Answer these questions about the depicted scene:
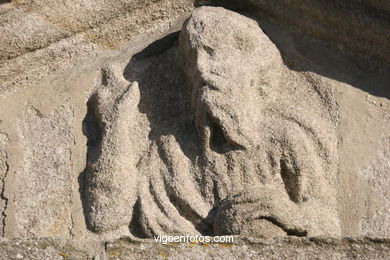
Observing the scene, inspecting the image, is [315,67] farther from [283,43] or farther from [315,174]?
[315,174]

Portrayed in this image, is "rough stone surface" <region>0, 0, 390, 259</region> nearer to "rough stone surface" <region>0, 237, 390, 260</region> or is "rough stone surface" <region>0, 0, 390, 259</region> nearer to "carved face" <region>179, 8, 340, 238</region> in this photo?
"carved face" <region>179, 8, 340, 238</region>

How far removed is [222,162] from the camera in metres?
4.39

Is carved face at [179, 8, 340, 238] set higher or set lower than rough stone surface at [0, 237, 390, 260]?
higher

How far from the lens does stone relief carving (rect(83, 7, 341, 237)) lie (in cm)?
429

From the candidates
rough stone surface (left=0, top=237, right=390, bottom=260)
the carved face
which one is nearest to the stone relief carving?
the carved face

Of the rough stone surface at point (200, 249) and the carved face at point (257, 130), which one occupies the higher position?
the carved face at point (257, 130)

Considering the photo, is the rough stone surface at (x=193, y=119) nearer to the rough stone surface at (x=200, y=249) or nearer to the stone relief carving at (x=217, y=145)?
the stone relief carving at (x=217, y=145)

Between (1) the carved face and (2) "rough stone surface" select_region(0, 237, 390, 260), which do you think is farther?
(1) the carved face

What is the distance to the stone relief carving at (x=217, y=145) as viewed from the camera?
4.29 metres

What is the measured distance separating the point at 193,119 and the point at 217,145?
0.16m

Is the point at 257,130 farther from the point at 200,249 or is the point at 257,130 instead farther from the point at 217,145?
the point at 200,249

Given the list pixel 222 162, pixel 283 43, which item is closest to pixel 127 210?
pixel 222 162

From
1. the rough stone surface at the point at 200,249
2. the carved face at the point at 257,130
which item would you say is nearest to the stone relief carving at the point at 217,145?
the carved face at the point at 257,130

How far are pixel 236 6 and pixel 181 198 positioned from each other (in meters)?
0.99
